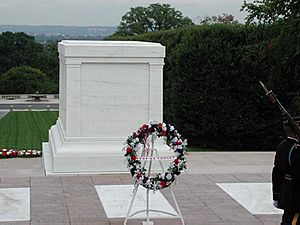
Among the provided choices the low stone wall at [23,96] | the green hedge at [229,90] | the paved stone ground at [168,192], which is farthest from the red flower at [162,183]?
the low stone wall at [23,96]

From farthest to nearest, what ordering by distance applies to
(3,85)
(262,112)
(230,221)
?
(3,85)
(262,112)
(230,221)

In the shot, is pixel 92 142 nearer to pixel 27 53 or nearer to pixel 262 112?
pixel 262 112

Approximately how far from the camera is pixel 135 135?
708cm

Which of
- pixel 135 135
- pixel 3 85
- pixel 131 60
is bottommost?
pixel 3 85

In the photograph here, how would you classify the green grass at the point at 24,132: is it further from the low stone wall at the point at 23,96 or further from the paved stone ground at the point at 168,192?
the low stone wall at the point at 23,96

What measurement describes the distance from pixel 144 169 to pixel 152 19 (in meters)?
48.4

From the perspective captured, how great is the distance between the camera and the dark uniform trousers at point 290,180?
5.71 meters

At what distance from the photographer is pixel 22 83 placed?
162 ft

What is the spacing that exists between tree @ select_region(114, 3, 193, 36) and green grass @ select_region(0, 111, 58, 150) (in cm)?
2625

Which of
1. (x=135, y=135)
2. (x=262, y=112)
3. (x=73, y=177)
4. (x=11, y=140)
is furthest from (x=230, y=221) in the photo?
(x=11, y=140)

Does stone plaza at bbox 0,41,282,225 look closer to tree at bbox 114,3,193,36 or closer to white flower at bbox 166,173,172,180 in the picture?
white flower at bbox 166,173,172,180

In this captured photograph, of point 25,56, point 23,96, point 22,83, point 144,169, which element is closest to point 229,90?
point 144,169

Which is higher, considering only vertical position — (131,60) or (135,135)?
(131,60)

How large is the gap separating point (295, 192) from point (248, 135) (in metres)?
11.1
